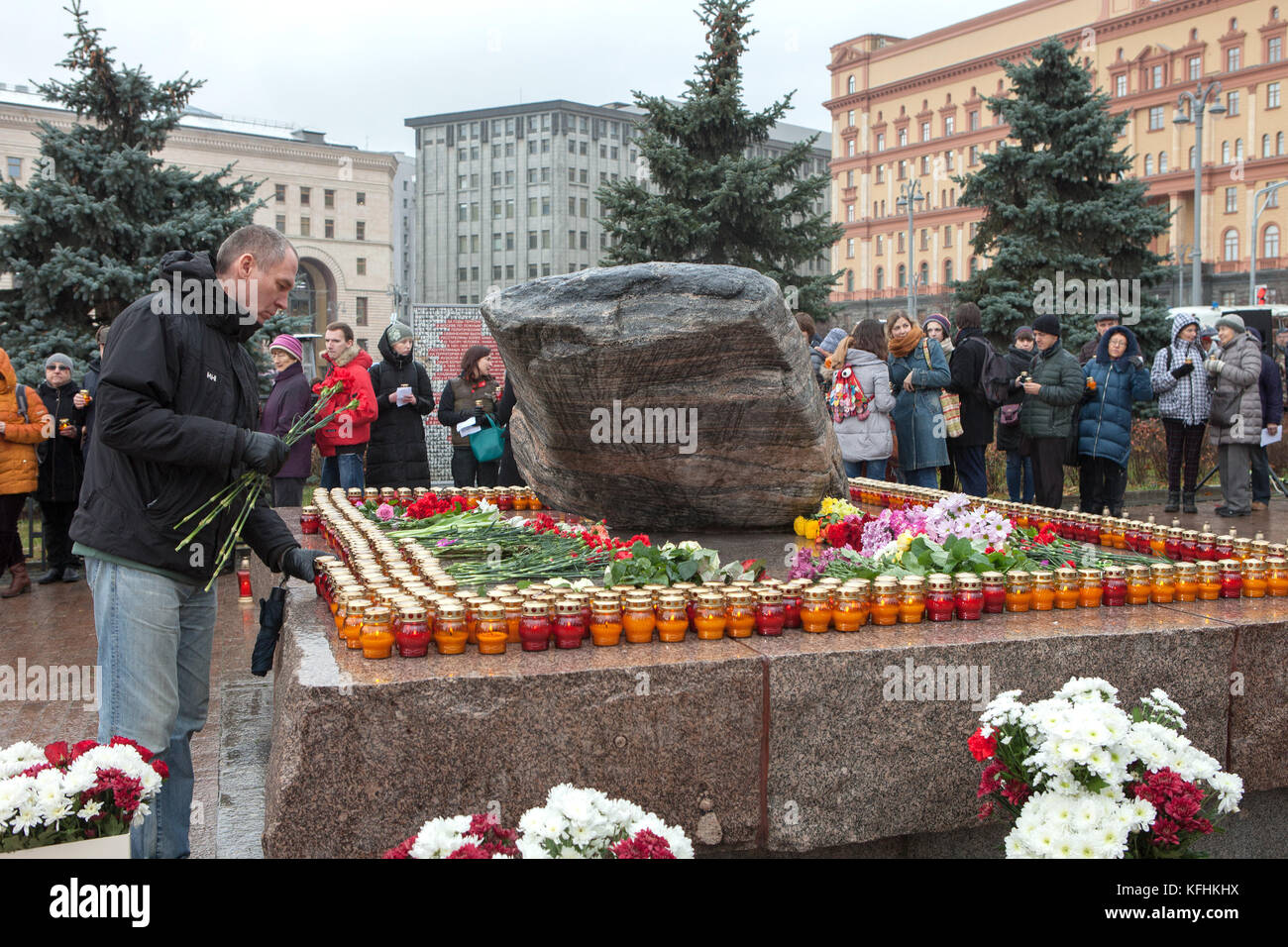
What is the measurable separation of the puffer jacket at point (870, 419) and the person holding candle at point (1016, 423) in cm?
179

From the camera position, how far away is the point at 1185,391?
1072 cm

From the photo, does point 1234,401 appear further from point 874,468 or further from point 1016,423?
point 874,468

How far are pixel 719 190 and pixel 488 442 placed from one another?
36.0 ft

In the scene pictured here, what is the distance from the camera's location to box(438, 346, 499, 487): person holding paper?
29.6ft

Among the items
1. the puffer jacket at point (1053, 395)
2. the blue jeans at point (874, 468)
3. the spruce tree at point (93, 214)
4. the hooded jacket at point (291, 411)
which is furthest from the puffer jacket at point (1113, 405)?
the spruce tree at point (93, 214)

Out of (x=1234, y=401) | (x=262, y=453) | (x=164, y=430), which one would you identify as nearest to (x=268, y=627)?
(x=262, y=453)

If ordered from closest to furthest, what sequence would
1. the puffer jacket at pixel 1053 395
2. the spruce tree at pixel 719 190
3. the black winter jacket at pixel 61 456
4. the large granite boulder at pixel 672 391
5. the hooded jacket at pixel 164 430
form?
the hooded jacket at pixel 164 430 → the large granite boulder at pixel 672 391 → the black winter jacket at pixel 61 456 → the puffer jacket at pixel 1053 395 → the spruce tree at pixel 719 190

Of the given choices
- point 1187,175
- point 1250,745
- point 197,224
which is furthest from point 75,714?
point 1187,175

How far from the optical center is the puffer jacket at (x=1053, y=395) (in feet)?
28.8

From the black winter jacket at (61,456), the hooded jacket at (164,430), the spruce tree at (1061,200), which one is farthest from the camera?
the spruce tree at (1061,200)

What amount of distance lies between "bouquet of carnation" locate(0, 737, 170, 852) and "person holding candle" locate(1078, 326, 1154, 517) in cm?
825

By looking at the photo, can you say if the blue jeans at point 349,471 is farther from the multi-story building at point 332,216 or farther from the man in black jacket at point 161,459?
the multi-story building at point 332,216

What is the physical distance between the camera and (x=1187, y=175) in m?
51.7
